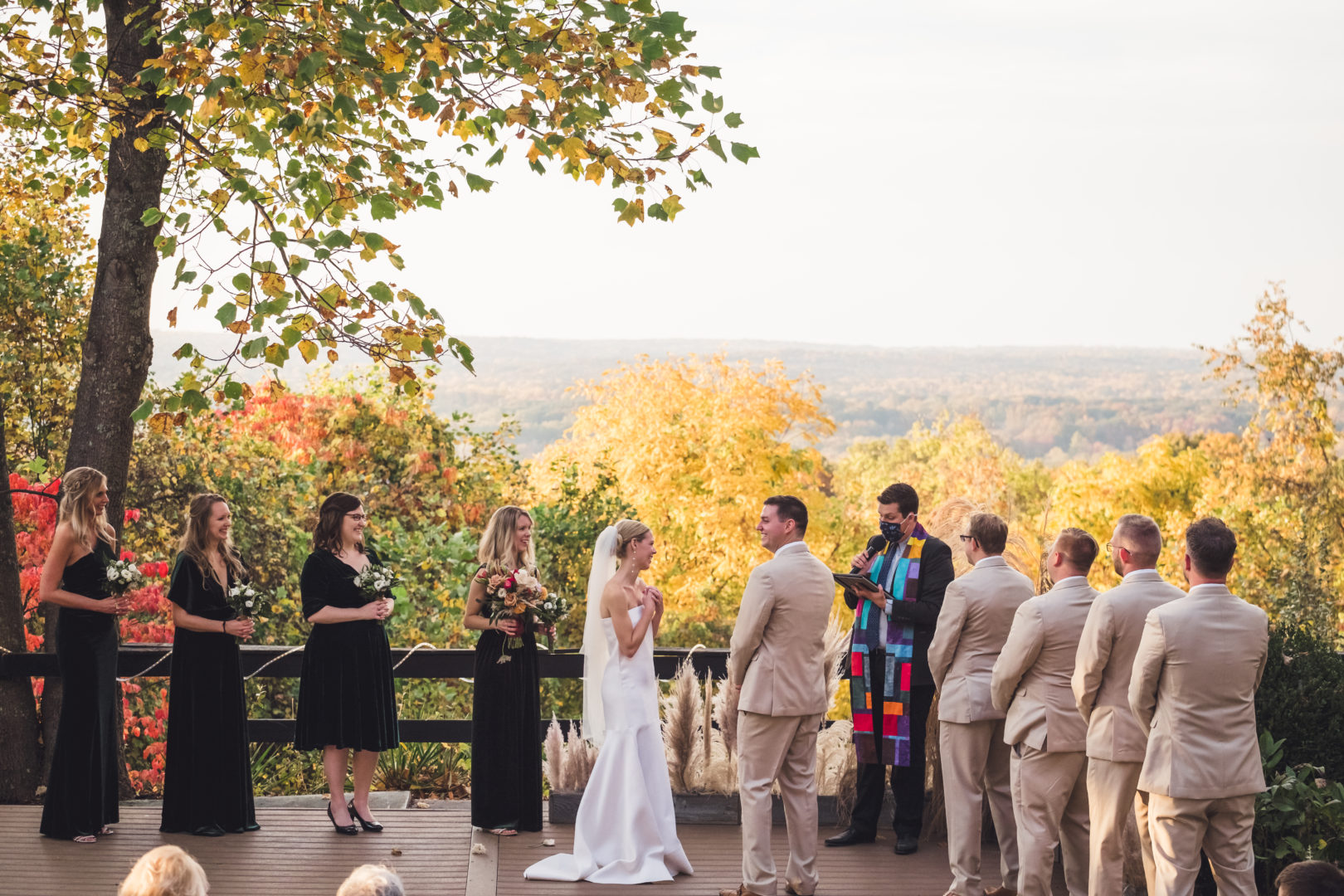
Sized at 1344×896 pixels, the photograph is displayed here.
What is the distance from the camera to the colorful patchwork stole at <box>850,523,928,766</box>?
7.26 meters

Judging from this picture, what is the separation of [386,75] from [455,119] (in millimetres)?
1138

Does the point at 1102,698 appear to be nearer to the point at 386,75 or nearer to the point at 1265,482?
the point at 386,75

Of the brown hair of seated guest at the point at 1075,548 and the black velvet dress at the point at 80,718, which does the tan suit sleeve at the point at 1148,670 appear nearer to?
the brown hair of seated guest at the point at 1075,548

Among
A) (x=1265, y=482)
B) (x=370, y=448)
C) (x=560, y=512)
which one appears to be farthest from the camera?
(x=1265, y=482)

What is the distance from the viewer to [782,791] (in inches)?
251

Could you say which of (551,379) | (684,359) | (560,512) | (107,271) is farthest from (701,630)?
(551,379)

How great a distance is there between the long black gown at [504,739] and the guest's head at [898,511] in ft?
7.40

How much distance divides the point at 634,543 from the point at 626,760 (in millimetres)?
1202

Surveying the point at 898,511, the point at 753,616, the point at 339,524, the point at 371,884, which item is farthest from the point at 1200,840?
the point at 339,524

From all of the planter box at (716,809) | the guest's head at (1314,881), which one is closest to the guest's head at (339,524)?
the planter box at (716,809)

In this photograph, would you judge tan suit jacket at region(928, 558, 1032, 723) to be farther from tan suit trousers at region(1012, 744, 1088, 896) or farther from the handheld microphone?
the handheld microphone

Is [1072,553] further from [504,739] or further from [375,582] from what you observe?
[375,582]

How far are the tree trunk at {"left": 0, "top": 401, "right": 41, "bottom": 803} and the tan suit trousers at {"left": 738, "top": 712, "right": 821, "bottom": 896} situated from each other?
5.14m

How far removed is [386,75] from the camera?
6.88 m
